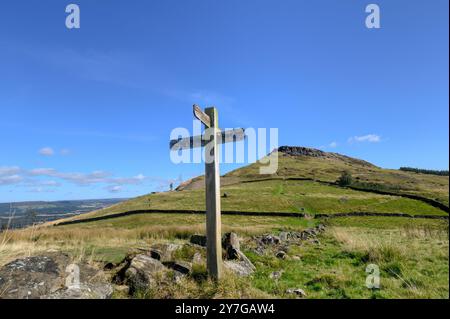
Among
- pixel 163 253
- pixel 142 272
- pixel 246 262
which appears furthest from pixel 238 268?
pixel 142 272

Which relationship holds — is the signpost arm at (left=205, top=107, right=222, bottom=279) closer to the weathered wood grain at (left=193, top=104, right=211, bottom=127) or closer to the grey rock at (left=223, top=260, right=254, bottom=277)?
the weathered wood grain at (left=193, top=104, right=211, bottom=127)

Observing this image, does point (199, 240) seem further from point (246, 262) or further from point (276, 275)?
point (276, 275)

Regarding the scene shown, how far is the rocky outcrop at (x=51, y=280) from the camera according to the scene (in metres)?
5.91

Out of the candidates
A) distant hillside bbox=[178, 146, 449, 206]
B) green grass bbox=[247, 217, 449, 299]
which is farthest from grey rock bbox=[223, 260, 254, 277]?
distant hillside bbox=[178, 146, 449, 206]

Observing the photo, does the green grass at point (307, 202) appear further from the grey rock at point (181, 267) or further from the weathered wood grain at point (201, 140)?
the grey rock at point (181, 267)

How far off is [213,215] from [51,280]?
10.7 feet

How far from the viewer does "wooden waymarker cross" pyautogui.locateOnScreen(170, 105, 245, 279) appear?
7.39 metres

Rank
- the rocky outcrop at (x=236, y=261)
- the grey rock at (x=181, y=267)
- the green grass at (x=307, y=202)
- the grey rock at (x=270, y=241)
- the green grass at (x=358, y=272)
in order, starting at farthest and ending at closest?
the green grass at (x=307, y=202) < the grey rock at (x=270, y=241) < the rocky outcrop at (x=236, y=261) < the grey rock at (x=181, y=267) < the green grass at (x=358, y=272)

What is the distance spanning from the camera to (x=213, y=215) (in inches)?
295

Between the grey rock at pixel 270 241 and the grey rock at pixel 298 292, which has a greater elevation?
the grey rock at pixel 298 292

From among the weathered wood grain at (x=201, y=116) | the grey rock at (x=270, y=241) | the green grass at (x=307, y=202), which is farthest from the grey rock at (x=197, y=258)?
the green grass at (x=307, y=202)

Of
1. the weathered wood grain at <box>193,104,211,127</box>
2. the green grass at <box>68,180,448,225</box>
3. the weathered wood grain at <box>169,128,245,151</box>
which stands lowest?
the green grass at <box>68,180,448,225</box>
